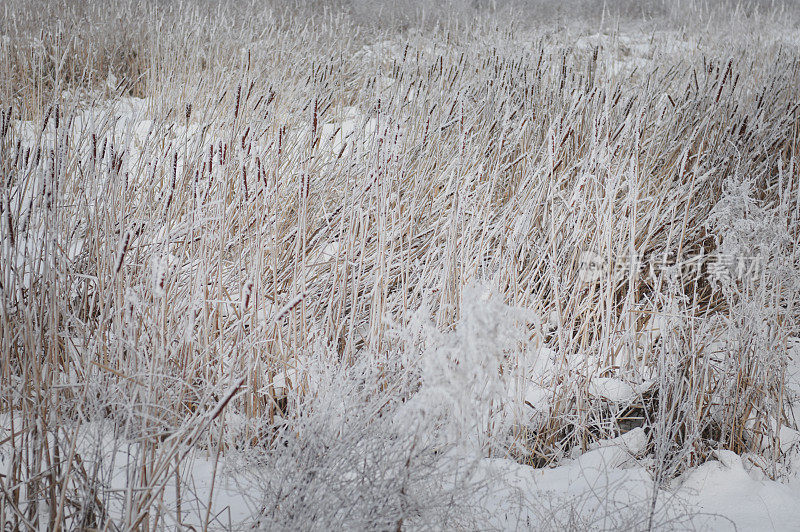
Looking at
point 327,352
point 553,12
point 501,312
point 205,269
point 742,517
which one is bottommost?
point 742,517

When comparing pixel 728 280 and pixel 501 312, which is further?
pixel 728 280

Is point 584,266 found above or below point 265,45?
below

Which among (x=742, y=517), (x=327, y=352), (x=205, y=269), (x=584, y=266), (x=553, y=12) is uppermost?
(x=553, y=12)

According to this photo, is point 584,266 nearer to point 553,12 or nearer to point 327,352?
point 327,352

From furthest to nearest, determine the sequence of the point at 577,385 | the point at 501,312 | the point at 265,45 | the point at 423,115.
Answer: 1. the point at 265,45
2. the point at 423,115
3. the point at 577,385
4. the point at 501,312

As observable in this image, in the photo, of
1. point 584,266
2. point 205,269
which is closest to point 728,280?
point 584,266

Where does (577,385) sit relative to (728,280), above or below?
below

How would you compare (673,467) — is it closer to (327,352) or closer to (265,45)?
(327,352)

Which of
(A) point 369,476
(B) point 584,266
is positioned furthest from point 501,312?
(B) point 584,266

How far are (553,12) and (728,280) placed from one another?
751cm

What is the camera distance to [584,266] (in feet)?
5.30

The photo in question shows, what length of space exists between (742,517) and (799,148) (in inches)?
61.9

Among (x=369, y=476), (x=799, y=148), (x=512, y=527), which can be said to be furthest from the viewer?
(x=799, y=148)

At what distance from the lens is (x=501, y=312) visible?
79 centimetres
